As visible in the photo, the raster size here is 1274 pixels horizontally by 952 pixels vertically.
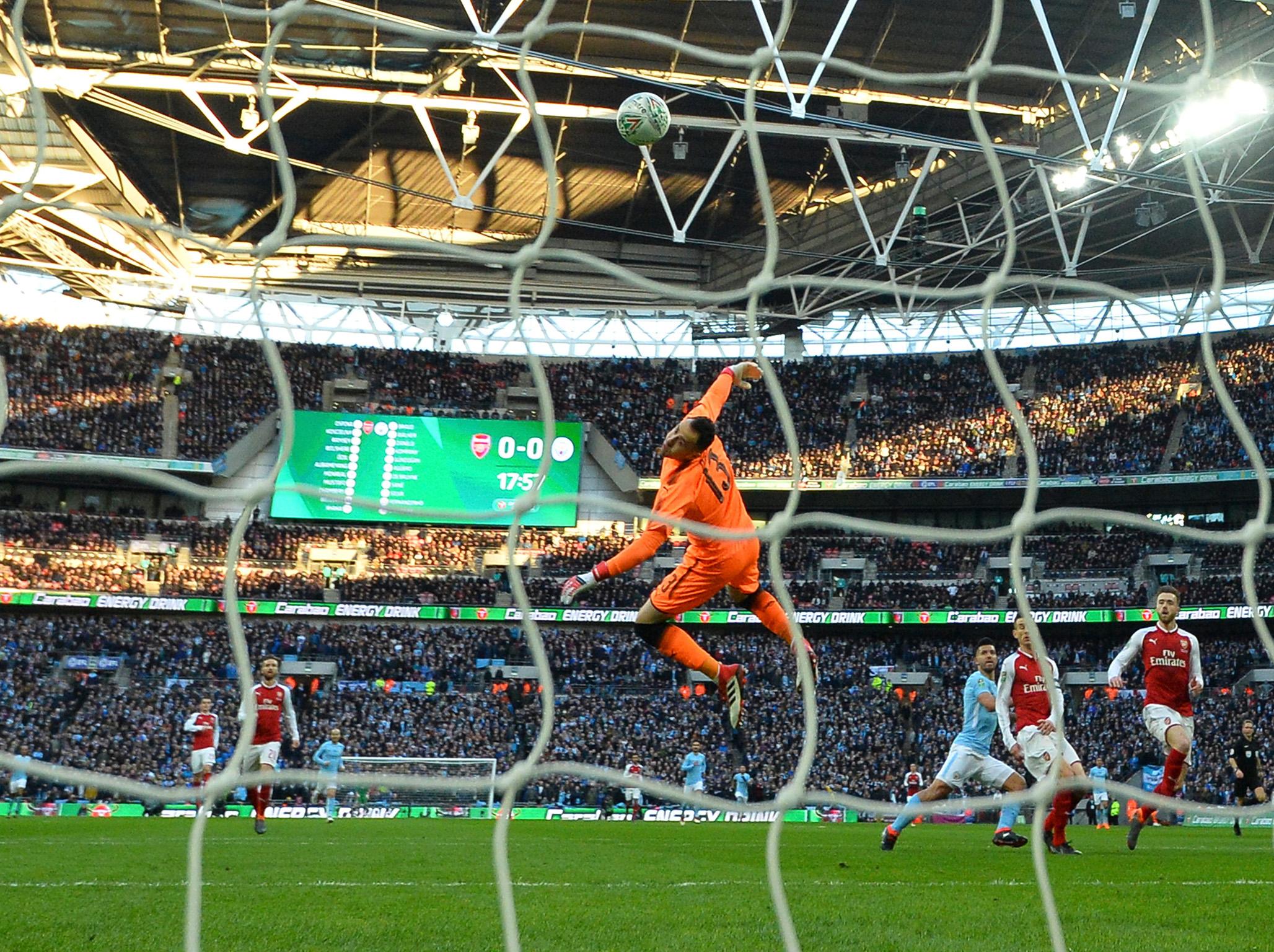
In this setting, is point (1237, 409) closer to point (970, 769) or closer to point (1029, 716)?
point (1029, 716)

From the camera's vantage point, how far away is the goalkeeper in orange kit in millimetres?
5910

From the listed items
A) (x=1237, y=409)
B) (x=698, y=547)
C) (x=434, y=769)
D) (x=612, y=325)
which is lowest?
(x=434, y=769)

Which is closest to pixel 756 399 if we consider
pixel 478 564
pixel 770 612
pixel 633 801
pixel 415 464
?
pixel 478 564

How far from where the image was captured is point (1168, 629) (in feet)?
28.4

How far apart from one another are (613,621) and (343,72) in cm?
1442

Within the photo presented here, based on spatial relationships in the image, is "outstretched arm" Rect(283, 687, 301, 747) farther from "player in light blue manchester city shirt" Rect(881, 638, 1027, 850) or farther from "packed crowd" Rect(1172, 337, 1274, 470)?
"packed crowd" Rect(1172, 337, 1274, 470)

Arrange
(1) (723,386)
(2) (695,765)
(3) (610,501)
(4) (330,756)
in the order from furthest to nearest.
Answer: (2) (695,765) < (4) (330,756) < (1) (723,386) < (3) (610,501)

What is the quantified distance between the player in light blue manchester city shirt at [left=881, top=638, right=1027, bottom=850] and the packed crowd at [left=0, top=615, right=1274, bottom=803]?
50.3 ft

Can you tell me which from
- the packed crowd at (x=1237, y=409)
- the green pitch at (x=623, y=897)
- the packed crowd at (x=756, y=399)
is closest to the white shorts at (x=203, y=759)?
the green pitch at (x=623, y=897)

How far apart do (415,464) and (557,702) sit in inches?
295

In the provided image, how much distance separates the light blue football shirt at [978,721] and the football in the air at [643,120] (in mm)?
4563

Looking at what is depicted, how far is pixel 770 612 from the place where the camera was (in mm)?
6746

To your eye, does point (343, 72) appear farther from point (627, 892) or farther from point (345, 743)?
point (627, 892)

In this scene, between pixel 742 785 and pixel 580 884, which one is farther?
pixel 742 785
